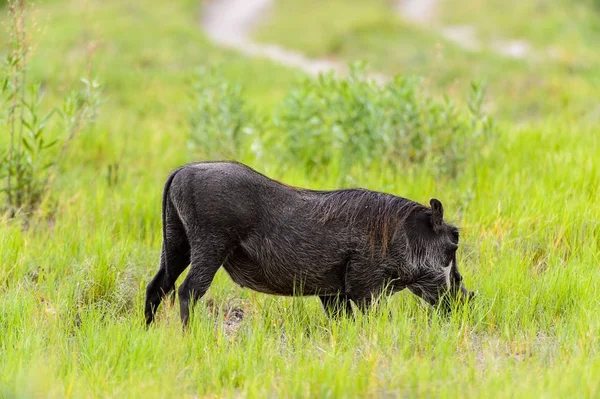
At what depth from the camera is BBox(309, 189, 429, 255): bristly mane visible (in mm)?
4289

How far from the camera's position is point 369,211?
14.2ft

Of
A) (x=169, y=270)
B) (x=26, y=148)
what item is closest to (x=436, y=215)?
(x=169, y=270)

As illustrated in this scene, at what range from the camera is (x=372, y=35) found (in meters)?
22.1

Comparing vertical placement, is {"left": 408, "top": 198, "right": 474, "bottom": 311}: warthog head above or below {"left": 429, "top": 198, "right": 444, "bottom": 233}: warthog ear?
below

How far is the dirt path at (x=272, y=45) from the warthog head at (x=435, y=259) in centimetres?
1158

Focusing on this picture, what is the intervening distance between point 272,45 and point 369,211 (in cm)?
1996

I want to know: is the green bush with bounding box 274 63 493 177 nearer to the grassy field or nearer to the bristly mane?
the grassy field

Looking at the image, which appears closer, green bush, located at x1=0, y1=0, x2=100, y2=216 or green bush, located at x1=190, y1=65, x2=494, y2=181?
green bush, located at x1=0, y1=0, x2=100, y2=216

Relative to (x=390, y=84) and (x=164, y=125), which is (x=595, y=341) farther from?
Result: (x=164, y=125)

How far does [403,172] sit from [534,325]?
7.93 ft

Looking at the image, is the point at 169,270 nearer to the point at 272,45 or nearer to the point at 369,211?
the point at 369,211

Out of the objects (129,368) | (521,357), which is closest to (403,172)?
(521,357)

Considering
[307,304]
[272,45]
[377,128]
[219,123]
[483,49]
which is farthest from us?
[272,45]

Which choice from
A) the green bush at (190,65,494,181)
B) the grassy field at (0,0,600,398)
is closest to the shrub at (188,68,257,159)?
the green bush at (190,65,494,181)
